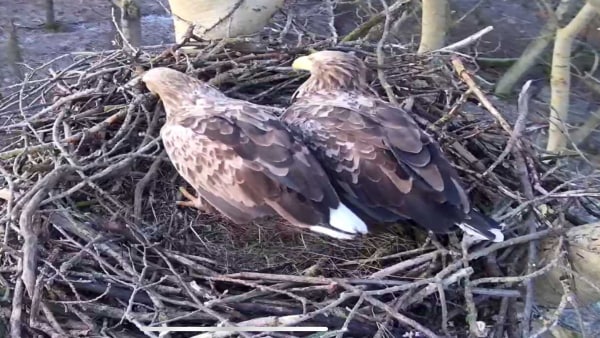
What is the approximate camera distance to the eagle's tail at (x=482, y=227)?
2.21 metres

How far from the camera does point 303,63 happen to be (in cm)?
283

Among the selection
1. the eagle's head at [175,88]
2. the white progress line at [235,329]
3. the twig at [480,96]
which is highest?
the twig at [480,96]

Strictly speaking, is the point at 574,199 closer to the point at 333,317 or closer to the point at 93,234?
the point at 333,317

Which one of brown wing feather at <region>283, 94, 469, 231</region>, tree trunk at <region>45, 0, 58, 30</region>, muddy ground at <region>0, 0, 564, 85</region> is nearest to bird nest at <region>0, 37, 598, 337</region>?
brown wing feather at <region>283, 94, 469, 231</region>

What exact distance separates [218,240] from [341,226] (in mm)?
406

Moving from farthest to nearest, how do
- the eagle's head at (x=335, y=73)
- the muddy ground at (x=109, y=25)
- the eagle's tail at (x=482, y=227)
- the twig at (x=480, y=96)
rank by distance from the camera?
the muddy ground at (x=109, y=25) → the eagle's head at (x=335, y=73) → the twig at (x=480, y=96) → the eagle's tail at (x=482, y=227)

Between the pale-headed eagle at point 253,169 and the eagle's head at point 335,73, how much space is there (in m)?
0.28

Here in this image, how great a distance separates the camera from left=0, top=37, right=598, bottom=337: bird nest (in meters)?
2.10

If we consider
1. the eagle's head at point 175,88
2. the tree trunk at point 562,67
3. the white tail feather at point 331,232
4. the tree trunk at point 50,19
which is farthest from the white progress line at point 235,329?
the tree trunk at point 50,19

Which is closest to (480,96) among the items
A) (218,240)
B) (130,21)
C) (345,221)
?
(345,221)

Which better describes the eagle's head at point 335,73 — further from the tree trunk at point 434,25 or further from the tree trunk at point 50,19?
the tree trunk at point 50,19

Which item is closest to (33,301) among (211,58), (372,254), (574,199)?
(372,254)

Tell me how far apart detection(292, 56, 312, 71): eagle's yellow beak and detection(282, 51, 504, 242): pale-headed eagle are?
0.27 meters

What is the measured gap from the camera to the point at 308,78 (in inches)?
118
